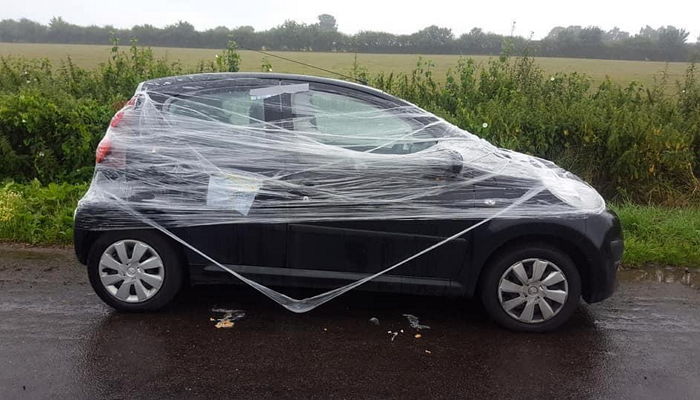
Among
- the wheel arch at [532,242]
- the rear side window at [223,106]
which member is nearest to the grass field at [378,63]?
the rear side window at [223,106]

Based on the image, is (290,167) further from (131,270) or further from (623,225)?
(623,225)

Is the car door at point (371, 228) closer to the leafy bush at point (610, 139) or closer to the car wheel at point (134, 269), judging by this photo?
the car wheel at point (134, 269)

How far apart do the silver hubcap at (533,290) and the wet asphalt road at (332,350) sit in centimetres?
15

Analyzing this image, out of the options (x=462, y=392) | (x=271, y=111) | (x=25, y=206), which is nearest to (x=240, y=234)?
(x=271, y=111)

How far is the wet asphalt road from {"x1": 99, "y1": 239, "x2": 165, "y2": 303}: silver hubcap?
0.17 metres

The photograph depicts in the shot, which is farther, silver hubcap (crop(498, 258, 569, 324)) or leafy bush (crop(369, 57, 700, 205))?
leafy bush (crop(369, 57, 700, 205))

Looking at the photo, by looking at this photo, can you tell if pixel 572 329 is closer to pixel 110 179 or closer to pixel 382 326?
pixel 382 326

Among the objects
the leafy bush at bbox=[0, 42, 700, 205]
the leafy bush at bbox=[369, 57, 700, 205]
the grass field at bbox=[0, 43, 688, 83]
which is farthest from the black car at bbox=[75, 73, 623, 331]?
the grass field at bbox=[0, 43, 688, 83]

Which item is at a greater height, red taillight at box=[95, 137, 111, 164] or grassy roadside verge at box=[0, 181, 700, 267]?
red taillight at box=[95, 137, 111, 164]

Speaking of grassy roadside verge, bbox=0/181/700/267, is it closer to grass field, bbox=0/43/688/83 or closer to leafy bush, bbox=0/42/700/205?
leafy bush, bbox=0/42/700/205

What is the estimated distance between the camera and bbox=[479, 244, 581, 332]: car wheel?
3.84 metres

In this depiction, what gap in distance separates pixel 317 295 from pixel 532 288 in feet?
4.44

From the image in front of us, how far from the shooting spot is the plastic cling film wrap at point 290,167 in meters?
3.84

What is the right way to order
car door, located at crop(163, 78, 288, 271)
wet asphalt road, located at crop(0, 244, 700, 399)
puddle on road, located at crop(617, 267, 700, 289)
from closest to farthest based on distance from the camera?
wet asphalt road, located at crop(0, 244, 700, 399) < car door, located at crop(163, 78, 288, 271) < puddle on road, located at crop(617, 267, 700, 289)
